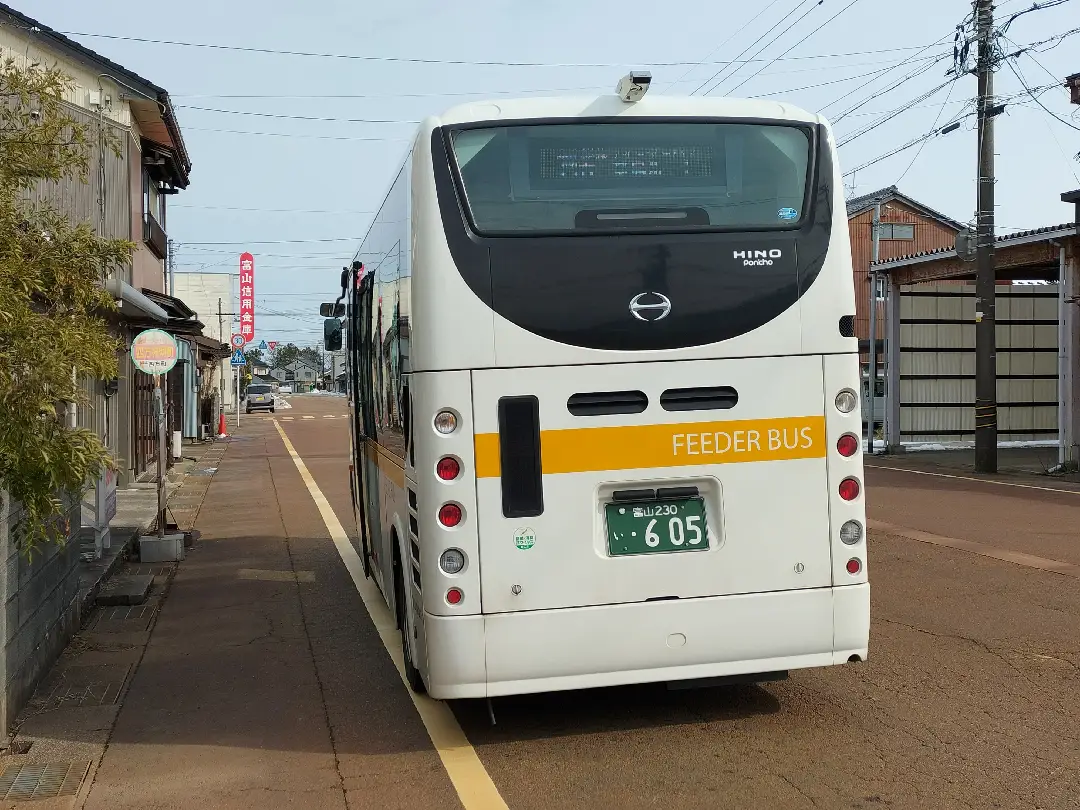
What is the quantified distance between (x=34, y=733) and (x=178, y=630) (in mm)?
2755

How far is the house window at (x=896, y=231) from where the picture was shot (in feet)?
158

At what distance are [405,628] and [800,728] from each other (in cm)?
225

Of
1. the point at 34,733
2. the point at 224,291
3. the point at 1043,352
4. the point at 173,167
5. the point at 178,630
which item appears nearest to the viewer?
the point at 34,733

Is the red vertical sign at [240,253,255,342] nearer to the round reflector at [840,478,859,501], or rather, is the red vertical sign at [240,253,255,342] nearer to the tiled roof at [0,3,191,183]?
the tiled roof at [0,3,191,183]

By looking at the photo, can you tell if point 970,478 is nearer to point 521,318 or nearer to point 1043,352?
point 1043,352

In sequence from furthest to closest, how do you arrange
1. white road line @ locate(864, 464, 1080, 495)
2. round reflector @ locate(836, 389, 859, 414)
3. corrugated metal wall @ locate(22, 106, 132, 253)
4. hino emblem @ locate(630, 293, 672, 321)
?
white road line @ locate(864, 464, 1080, 495)
corrugated metal wall @ locate(22, 106, 132, 253)
round reflector @ locate(836, 389, 859, 414)
hino emblem @ locate(630, 293, 672, 321)

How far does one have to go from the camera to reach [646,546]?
5512mm

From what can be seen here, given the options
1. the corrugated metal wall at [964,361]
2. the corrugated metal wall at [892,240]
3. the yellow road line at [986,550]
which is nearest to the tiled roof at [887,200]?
the corrugated metal wall at [892,240]

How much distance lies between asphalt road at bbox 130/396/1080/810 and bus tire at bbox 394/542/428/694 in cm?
14

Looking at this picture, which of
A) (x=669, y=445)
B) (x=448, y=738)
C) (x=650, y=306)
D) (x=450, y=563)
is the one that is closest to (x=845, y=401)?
(x=669, y=445)

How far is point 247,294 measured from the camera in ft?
201

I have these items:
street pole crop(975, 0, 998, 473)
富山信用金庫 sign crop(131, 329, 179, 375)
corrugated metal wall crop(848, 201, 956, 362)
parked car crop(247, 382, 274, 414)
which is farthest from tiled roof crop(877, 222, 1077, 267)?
parked car crop(247, 382, 274, 414)

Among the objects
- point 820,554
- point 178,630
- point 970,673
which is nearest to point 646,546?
point 820,554

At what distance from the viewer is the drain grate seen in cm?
521
